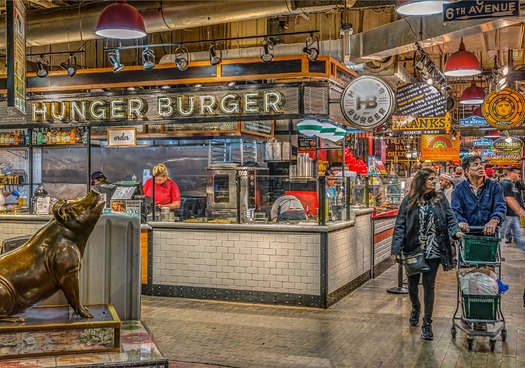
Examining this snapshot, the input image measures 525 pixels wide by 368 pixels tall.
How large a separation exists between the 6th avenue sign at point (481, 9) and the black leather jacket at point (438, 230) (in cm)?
196

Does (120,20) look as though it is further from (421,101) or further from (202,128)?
(421,101)

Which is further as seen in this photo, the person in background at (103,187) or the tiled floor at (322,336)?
the person in background at (103,187)

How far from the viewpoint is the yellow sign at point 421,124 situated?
52.8 feet

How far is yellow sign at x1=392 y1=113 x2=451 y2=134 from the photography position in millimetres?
16094

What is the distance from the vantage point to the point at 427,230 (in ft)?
21.8

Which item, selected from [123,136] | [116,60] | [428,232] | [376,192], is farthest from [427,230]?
[123,136]

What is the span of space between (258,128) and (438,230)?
260 inches

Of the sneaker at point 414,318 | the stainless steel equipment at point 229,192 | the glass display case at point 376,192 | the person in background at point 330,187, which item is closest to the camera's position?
the sneaker at point 414,318

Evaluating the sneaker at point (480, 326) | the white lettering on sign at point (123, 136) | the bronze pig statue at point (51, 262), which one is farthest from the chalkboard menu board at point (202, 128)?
the bronze pig statue at point (51, 262)

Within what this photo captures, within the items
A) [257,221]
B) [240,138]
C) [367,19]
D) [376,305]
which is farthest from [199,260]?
[367,19]

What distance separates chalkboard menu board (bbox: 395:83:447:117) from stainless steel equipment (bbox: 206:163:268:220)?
509 centimetres

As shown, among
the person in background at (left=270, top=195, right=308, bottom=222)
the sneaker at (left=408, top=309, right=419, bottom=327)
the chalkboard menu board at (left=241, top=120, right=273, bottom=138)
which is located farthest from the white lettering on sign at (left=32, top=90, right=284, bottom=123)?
the sneaker at (left=408, top=309, right=419, bottom=327)

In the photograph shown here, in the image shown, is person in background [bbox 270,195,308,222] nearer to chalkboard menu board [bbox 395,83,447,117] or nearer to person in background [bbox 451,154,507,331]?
person in background [bbox 451,154,507,331]

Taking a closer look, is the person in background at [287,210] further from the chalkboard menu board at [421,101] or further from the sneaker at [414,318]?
the chalkboard menu board at [421,101]
